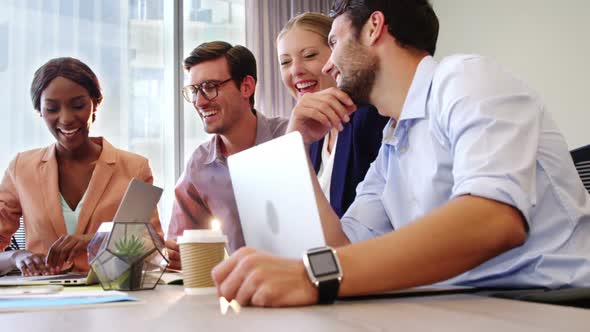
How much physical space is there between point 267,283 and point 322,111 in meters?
0.88

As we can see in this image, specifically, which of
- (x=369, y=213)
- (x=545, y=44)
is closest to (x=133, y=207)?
(x=369, y=213)

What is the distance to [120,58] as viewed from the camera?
411 cm

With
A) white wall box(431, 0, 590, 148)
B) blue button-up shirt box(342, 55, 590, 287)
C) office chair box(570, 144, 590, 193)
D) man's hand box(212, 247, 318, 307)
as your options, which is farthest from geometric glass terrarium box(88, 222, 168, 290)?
white wall box(431, 0, 590, 148)

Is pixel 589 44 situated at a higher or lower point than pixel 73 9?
lower

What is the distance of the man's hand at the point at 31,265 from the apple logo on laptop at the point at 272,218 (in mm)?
1034

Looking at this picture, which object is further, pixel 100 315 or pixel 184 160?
pixel 184 160

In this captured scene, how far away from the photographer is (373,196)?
1.56 meters

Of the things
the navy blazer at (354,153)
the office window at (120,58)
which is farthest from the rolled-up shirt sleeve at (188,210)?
the office window at (120,58)

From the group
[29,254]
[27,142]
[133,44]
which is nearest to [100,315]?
[29,254]

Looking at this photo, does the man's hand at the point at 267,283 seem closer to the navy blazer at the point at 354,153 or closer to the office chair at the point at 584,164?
the office chair at the point at 584,164

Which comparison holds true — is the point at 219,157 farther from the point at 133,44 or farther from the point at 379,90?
the point at 133,44

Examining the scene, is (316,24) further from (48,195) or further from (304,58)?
(48,195)

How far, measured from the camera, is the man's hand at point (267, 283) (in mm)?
801

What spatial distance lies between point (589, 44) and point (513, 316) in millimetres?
2954
